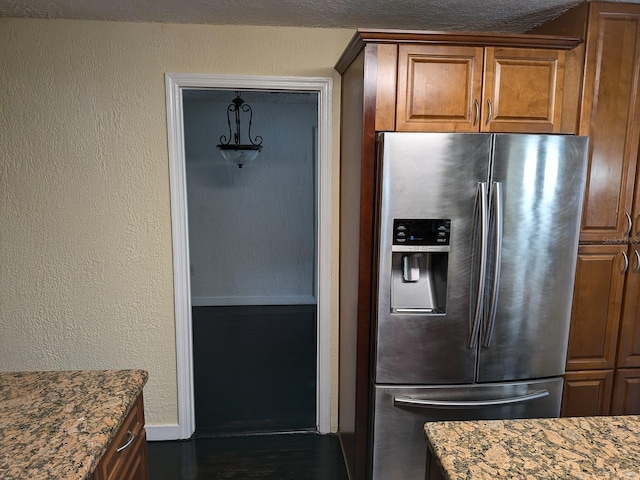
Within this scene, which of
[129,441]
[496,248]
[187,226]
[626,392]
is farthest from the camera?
[187,226]

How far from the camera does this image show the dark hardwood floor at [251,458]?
2.39 meters

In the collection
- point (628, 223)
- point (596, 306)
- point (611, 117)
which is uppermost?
point (611, 117)

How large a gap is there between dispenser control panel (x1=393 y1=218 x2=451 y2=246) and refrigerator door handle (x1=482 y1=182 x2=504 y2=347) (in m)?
0.20

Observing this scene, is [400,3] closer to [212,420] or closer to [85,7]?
[85,7]

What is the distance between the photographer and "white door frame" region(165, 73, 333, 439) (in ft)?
7.99

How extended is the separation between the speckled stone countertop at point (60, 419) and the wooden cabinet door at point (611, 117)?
206cm

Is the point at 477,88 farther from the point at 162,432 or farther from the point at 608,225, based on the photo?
the point at 162,432

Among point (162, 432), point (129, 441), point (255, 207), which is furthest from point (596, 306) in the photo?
point (255, 207)

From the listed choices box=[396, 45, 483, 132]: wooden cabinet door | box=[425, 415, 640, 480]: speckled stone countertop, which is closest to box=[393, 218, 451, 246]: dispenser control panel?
box=[396, 45, 483, 132]: wooden cabinet door

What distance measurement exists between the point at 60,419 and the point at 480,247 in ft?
5.32

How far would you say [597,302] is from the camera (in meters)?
2.17

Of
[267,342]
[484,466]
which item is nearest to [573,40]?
[484,466]

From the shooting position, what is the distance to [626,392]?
2.24m

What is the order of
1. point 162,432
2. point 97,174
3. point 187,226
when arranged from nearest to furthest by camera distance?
1. point 97,174
2. point 187,226
3. point 162,432
